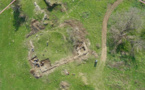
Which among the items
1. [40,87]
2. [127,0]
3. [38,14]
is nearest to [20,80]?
[40,87]

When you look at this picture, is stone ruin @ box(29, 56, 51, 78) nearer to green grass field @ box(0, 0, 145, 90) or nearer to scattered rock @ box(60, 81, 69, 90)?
green grass field @ box(0, 0, 145, 90)

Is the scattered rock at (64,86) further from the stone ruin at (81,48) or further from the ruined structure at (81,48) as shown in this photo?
→ the ruined structure at (81,48)

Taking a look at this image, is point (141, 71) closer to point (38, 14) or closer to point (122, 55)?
point (122, 55)

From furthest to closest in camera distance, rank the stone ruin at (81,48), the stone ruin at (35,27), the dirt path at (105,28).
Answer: the stone ruin at (35,27)
the dirt path at (105,28)
the stone ruin at (81,48)

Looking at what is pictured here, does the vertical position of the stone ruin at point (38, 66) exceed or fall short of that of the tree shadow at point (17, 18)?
it falls short

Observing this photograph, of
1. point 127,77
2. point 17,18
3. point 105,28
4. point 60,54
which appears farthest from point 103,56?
point 17,18

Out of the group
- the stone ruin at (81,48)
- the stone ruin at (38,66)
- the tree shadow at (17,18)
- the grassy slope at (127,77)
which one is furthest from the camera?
the tree shadow at (17,18)

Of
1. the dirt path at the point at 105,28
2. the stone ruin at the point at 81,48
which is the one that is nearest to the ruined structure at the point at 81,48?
the stone ruin at the point at 81,48
